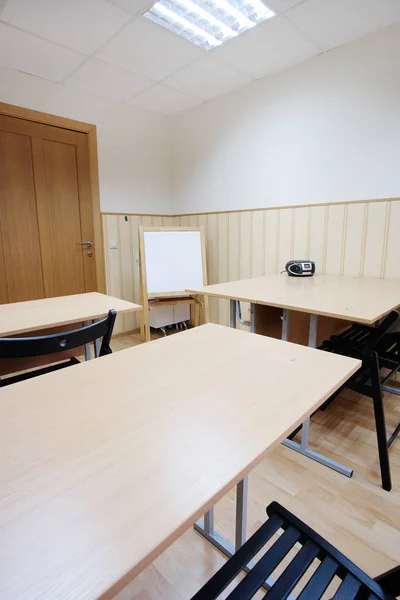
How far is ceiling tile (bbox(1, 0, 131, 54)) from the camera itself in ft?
6.70

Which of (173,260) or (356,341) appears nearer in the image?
(356,341)

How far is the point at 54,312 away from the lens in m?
1.74

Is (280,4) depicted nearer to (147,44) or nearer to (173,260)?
(147,44)

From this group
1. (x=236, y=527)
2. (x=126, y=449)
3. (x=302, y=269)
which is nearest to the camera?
(x=126, y=449)

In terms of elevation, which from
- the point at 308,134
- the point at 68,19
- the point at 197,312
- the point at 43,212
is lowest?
the point at 197,312

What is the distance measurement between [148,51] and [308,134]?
1.46m

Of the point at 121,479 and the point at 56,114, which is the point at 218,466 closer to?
the point at 121,479

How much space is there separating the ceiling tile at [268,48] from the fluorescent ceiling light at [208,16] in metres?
0.07

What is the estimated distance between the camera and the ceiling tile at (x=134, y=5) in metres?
2.03

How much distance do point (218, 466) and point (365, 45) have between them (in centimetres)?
312

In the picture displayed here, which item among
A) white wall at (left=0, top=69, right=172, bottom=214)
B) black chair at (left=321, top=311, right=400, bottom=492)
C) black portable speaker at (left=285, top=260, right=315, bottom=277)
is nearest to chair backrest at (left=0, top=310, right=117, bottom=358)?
black chair at (left=321, top=311, right=400, bottom=492)

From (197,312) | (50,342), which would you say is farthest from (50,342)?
(197,312)

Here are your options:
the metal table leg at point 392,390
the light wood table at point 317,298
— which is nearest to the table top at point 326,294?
the light wood table at point 317,298

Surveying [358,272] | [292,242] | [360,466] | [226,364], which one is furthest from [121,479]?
[292,242]
